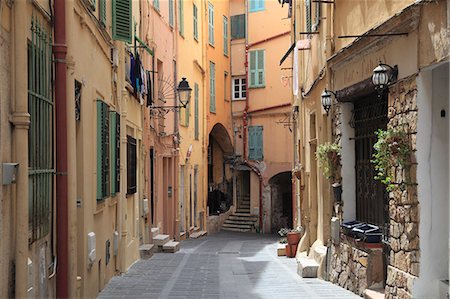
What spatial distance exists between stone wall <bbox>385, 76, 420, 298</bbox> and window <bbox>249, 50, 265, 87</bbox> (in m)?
22.0

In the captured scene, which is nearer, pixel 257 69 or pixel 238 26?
pixel 257 69

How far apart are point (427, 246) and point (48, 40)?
456cm

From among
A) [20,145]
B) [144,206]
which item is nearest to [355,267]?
[20,145]

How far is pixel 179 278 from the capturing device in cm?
1135

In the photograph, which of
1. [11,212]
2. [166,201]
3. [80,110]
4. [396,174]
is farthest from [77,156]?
[166,201]

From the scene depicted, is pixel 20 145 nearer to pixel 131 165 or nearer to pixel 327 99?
pixel 327 99

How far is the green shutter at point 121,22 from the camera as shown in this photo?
1119 cm

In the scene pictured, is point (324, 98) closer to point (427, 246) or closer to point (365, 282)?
point (365, 282)

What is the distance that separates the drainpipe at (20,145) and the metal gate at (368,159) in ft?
17.7

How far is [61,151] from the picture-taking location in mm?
6754

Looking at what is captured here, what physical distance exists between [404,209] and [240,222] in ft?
71.4

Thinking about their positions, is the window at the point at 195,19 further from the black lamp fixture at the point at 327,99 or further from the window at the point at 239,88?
the black lamp fixture at the point at 327,99

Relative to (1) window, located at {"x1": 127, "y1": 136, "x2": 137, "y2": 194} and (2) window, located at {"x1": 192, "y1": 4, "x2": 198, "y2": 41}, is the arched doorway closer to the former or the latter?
(2) window, located at {"x1": 192, "y1": 4, "x2": 198, "y2": 41}

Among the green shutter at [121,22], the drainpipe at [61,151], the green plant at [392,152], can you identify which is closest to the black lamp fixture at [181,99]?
the green shutter at [121,22]
